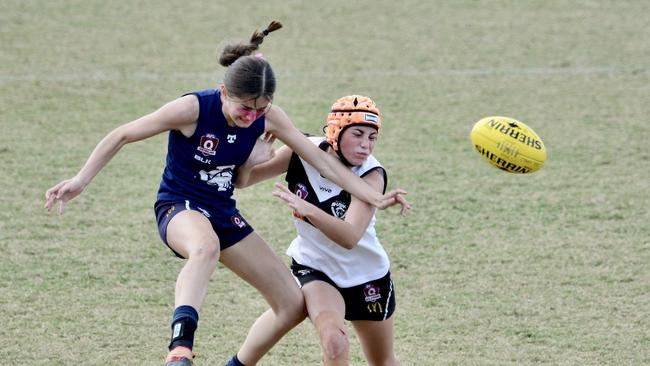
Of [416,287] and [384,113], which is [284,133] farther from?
[384,113]

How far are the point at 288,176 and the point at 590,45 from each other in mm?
9839

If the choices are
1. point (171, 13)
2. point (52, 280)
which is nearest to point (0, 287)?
point (52, 280)

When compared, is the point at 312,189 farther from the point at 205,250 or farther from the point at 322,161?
the point at 205,250

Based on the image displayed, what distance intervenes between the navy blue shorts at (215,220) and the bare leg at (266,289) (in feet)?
0.14

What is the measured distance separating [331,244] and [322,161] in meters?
0.41

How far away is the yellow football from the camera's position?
603cm

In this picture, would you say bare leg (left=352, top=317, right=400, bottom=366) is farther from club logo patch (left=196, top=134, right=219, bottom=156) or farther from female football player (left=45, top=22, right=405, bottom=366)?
club logo patch (left=196, top=134, right=219, bottom=156)

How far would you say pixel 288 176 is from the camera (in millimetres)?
5578

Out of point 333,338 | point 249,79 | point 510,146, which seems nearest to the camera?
point 333,338

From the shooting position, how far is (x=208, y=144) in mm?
5277

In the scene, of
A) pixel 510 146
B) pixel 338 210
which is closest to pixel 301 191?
pixel 338 210

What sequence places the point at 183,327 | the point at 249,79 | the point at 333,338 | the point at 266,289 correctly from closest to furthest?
the point at 183,327
the point at 333,338
the point at 249,79
the point at 266,289

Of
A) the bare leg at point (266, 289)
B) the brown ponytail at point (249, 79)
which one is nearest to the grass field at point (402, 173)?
the bare leg at point (266, 289)

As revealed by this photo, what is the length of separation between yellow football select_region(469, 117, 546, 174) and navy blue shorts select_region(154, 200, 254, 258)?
5.17 ft
